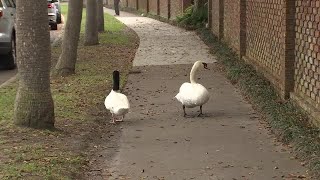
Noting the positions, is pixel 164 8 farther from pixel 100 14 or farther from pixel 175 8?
pixel 100 14

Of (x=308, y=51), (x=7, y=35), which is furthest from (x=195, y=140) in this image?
(x=7, y=35)

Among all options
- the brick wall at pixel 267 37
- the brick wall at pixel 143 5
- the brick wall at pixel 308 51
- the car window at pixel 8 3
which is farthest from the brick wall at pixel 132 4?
the brick wall at pixel 308 51

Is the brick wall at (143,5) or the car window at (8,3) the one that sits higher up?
the car window at (8,3)

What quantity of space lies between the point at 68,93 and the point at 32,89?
2942 mm

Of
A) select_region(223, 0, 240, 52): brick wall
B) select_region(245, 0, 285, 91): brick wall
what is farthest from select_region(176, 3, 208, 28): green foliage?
select_region(245, 0, 285, 91): brick wall

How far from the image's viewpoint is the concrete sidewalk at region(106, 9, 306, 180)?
20.3ft

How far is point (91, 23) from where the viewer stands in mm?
18250

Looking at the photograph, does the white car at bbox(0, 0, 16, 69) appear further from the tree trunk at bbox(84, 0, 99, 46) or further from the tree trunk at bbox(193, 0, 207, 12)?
the tree trunk at bbox(193, 0, 207, 12)

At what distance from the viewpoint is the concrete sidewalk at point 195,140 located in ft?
20.3

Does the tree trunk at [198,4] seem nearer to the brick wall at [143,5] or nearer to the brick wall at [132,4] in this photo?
the brick wall at [143,5]

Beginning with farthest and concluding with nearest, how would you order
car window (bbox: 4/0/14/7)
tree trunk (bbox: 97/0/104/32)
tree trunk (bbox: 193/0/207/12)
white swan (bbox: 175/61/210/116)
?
1. tree trunk (bbox: 193/0/207/12)
2. tree trunk (bbox: 97/0/104/32)
3. car window (bbox: 4/0/14/7)
4. white swan (bbox: 175/61/210/116)

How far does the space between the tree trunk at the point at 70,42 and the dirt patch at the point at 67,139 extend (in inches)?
21.3

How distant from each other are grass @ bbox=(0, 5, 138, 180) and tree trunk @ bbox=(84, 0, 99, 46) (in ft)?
12.4

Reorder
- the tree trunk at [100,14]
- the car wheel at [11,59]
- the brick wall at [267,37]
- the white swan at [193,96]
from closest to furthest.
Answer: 1. the white swan at [193,96]
2. the brick wall at [267,37]
3. the car wheel at [11,59]
4. the tree trunk at [100,14]
